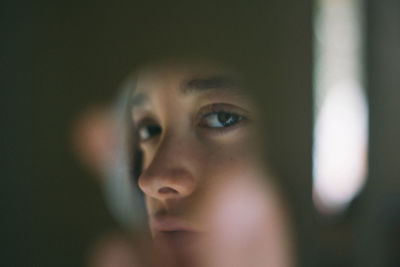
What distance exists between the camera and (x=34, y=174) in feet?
1.32

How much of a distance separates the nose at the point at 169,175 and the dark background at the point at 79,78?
6 cm

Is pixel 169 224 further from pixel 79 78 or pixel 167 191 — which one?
pixel 79 78

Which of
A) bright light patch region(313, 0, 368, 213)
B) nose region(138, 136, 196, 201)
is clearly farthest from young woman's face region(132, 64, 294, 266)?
bright light patch region(313, 0, 368, 213)

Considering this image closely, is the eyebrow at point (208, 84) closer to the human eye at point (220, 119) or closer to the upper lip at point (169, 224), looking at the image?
the human eye at point (220, 119)

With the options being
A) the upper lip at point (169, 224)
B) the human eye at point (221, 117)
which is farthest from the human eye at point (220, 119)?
the upper lip at point (169, 224)

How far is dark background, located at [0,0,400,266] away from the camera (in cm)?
40

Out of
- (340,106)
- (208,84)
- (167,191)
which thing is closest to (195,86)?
(208,84)

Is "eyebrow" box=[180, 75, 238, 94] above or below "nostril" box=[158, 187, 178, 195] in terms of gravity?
above

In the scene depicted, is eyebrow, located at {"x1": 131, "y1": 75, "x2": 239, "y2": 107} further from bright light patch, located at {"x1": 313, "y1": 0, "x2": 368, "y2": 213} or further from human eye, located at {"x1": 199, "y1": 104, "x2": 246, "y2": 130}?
bright light patch, located at {"x1": 313, "y1": 0, "x2": 368, "y2": 213}

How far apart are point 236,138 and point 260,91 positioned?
0.21ft

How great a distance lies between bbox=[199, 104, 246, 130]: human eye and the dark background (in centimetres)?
4

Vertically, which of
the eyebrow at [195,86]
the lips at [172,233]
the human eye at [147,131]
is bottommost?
the lips at [172,233]

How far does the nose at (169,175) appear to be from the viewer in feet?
1.30

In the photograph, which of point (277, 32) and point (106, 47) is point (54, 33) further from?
point (277, 32)
